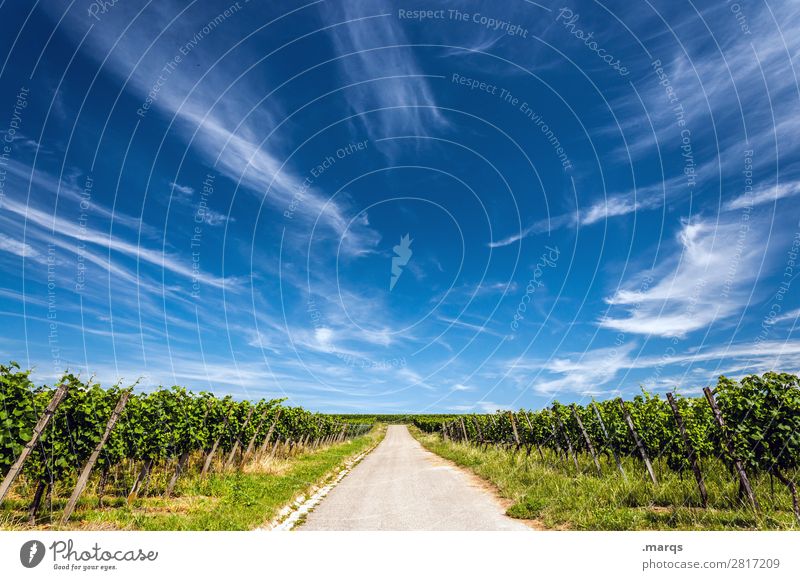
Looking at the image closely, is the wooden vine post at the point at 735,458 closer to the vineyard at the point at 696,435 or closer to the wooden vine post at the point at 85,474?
the vineyard at the point at 696,435

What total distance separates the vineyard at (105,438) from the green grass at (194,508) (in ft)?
1.06

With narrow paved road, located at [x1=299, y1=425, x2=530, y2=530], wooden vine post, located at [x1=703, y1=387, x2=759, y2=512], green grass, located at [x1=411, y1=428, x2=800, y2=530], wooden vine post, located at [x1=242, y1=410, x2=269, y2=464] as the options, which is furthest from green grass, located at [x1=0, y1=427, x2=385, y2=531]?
wooden vine post, located at [x1=703, y1=387, x2=759, y2=512]

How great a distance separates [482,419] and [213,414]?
25.6 meters

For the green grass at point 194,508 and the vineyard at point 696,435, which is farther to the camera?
the vineyard at point 696,435

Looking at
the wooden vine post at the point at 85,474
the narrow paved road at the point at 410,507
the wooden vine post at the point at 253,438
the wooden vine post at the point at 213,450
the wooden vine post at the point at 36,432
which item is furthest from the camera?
the wooden vine post at the point at 253,438

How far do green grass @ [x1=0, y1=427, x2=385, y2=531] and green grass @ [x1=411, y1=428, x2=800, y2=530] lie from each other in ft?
19.9

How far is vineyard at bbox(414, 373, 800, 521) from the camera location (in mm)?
9438

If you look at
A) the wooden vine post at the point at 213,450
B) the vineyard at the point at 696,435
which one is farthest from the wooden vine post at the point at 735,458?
the wooden vine post at the point at 213,450

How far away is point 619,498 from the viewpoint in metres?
10.8

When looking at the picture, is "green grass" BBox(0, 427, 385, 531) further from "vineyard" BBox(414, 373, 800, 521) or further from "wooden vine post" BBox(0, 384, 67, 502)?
"vineyard" BBox(414, 373, 800, 521)

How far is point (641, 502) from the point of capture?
1082 centimetres

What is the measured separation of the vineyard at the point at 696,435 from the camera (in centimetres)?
944
